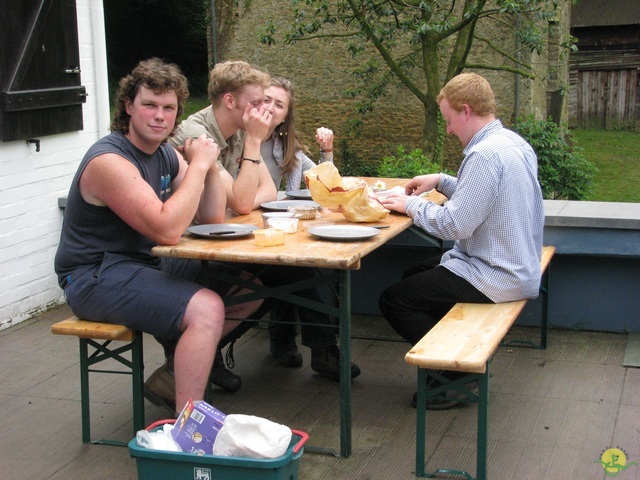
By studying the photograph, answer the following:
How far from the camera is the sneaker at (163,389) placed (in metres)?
3.86

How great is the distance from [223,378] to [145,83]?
4.91 feet

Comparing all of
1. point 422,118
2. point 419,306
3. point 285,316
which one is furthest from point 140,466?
point 422,118

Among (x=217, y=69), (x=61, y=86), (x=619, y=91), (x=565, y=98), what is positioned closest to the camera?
Answer: (x=217, y=69)

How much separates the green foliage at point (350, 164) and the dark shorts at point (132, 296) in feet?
31.0

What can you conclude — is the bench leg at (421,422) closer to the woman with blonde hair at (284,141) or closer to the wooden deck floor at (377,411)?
the wooden deck floor at (377,411)

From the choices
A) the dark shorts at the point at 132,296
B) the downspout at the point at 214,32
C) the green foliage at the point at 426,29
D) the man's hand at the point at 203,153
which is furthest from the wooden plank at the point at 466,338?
the downspout at the point at 214,32

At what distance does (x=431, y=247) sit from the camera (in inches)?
216

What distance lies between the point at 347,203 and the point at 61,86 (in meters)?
2.56

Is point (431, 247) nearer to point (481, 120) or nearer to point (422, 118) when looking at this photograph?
point (481, 120)

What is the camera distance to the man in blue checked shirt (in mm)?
3762

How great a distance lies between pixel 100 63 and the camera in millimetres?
6219

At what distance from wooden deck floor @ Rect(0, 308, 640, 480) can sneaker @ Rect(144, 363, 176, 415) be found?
204mm

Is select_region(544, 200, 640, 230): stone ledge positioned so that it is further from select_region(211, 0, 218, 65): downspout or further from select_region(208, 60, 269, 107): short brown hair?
select_region(211, 0, 218, 65): downspout

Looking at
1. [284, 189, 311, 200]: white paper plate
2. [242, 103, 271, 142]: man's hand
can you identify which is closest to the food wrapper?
[242, 103, 271, 142]: man's hand
